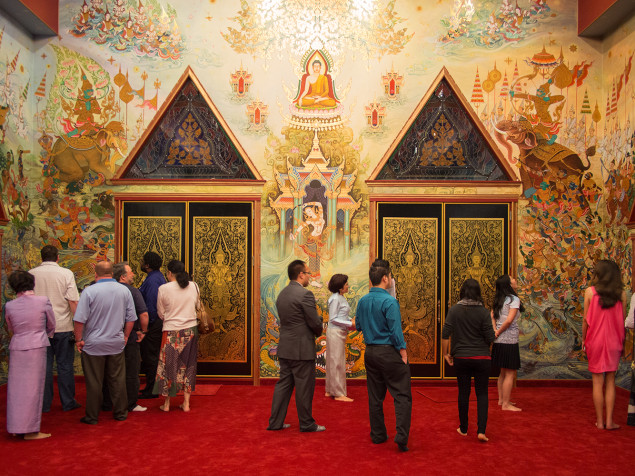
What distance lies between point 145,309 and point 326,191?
3022mm

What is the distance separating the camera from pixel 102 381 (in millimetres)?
5883

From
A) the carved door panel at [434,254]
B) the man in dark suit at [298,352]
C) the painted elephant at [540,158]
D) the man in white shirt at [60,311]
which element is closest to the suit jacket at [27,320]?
the man in white shirt at [60,311]

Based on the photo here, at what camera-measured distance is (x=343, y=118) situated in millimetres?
7973

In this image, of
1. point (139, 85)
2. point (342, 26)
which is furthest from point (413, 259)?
point (139, 85)

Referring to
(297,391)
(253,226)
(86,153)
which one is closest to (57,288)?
(86,153)

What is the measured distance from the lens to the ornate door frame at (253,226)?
7.88 m

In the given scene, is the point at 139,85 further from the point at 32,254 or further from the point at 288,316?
the point at 288,316

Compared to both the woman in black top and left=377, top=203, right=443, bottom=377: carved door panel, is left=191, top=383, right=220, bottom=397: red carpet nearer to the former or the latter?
left=377, top=203, right=443, bottom=377: carved door panel

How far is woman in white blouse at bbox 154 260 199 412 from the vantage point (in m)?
6.20

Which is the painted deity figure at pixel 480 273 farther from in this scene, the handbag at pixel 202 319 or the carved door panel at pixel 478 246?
the handbag at pixel 202 319

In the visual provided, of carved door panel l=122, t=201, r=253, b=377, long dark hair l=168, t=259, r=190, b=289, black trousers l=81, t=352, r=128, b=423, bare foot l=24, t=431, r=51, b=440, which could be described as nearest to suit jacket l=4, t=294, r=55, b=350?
black trousers l=81, t=352, r=128, b=423

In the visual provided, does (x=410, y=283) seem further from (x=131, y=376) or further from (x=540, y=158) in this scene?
(x=131, y=376)

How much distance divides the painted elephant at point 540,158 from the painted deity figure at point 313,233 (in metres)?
2.84

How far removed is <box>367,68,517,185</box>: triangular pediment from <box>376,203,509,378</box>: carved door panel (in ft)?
1.49
